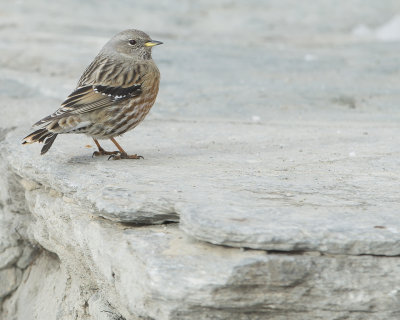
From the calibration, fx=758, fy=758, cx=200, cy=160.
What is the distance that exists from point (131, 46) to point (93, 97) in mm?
904

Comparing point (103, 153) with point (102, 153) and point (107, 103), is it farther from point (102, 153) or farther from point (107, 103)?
point (107, 103)

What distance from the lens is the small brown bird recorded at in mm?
5691

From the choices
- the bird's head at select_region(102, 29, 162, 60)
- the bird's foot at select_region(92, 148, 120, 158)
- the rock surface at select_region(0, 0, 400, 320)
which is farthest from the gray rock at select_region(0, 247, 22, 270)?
the bird's head at select_region(102, 29, 162, 60)

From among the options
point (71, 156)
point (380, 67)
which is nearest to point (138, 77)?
point (71, 156)

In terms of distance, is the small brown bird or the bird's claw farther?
the bird's claw

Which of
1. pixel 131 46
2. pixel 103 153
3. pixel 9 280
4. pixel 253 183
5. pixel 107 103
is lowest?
pixel 9 280

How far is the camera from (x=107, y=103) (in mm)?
5906

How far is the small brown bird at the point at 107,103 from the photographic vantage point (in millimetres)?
5691

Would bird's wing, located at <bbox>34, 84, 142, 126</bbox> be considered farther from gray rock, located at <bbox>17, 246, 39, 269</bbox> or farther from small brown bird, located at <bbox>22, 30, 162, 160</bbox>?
gray rock, located at <bbox>17, 246, 39, 269</bbox>

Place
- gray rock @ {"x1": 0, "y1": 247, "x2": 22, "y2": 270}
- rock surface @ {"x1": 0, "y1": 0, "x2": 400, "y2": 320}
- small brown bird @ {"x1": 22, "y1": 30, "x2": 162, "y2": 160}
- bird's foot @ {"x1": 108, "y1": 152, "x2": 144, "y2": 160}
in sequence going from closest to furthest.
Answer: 1. rock surface @ {"x1": 0, "y1": 0, "x2": 400, "y2": 320}
2. small brown bird @ {"x1": 22, "y1": 30, "x2": 162, "y2": 160}
3. bird's foot @ {"x1": 108, "y1": 152, "x2": 144, "y2": 160}
4. gray rock @ {"x1": 0, "y1": 247, "x2": 22, "y2": 270}

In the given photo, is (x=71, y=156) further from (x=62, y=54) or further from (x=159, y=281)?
(x=62, y=54)

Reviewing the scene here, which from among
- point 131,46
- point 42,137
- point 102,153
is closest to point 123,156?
point 102,153

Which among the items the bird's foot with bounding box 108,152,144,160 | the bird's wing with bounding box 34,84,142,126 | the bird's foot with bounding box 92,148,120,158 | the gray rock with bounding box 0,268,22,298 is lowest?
the gray rock with bounding box 0,268,22,298

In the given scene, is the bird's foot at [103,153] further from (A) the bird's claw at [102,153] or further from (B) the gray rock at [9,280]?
(B) the gray rock at [9,280]
